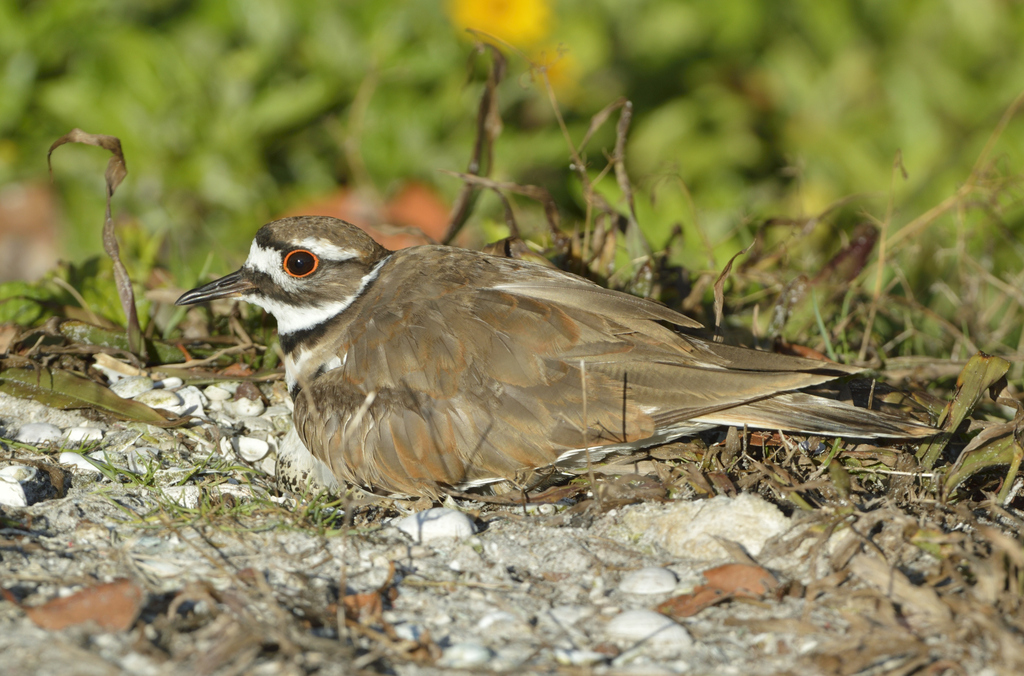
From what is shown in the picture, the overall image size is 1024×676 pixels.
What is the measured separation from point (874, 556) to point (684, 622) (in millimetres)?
594

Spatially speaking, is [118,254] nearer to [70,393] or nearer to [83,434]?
[70,393]

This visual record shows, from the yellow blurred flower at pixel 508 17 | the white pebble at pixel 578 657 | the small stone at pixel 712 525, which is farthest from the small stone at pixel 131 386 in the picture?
the yellow blurred flower at pixel 508 17

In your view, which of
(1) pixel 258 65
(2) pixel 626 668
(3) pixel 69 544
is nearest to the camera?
(2) pixel 626 668

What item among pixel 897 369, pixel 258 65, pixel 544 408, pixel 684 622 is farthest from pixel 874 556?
pixel 258 65

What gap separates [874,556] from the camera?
103 inches

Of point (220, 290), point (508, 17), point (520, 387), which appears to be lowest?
point (520, 387)

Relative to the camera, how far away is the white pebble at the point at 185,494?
3088 millimetres

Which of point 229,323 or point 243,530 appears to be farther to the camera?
point 229,323

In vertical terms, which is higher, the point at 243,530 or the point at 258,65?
the point at 258,65

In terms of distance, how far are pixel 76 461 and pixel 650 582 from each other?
2.05 m

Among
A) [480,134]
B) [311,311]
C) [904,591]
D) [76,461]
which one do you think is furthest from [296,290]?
[904,591]

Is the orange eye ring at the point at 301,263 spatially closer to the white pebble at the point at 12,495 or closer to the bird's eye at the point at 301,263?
the bird's eye at the point at 301,263

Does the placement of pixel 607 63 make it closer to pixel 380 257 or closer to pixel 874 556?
pixel 380 257

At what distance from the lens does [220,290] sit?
3803 millimetres
